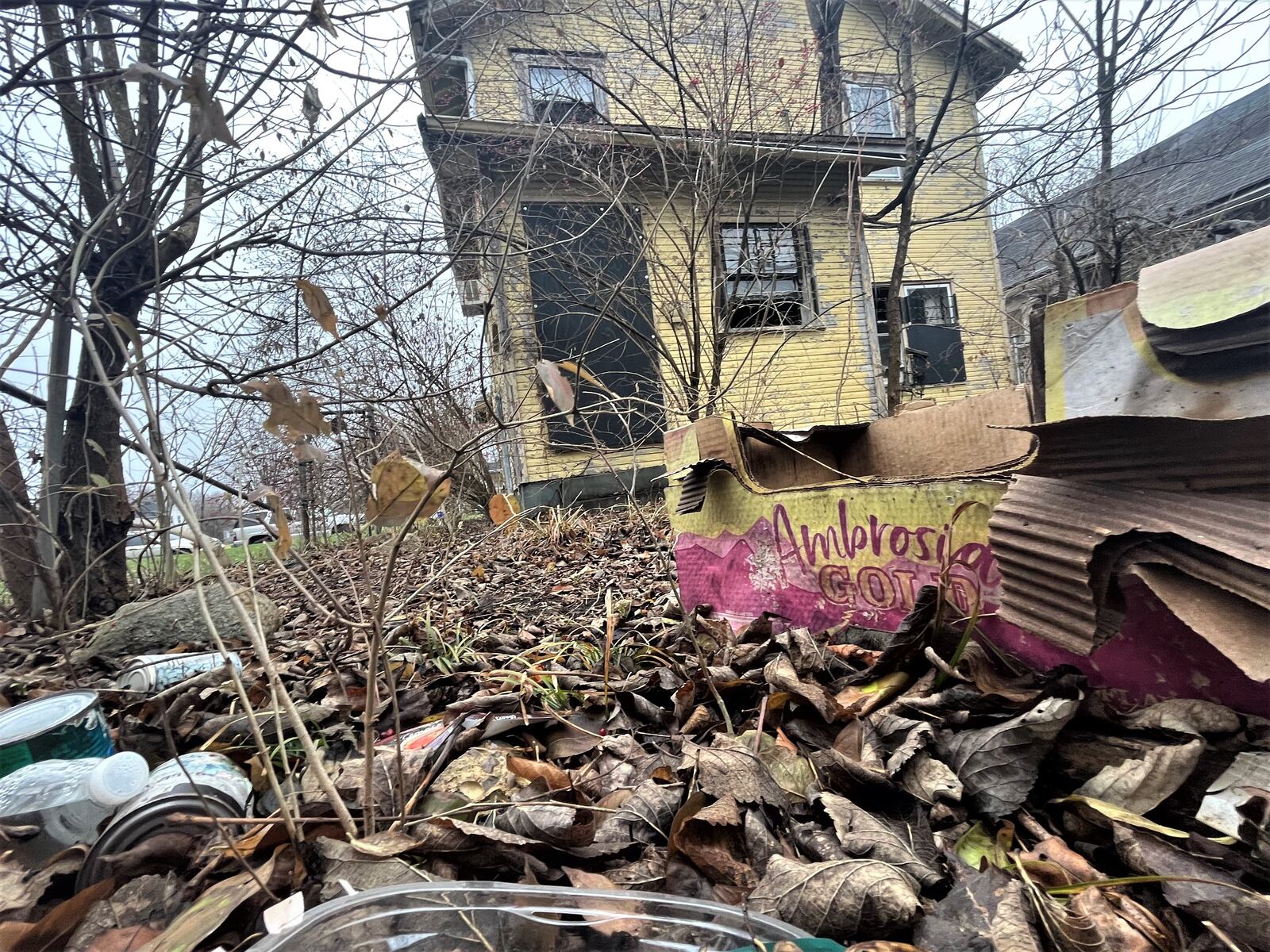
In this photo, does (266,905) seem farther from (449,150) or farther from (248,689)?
(449,150)

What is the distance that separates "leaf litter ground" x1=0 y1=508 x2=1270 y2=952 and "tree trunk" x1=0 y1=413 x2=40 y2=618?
234cm

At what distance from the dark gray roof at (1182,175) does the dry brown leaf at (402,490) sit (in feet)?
24.3

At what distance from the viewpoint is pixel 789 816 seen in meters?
0.84

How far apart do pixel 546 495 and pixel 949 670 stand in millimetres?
5902

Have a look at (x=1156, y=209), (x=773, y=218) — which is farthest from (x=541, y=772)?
(x=1156, y=209)

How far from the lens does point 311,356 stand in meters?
2.55

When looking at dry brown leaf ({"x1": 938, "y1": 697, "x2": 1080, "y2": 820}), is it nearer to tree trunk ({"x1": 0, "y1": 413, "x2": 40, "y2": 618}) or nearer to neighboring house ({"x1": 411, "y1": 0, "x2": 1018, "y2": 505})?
neighboring house ({"x1": 411, "y1": 0, "x2": 1018, "y2": 505})

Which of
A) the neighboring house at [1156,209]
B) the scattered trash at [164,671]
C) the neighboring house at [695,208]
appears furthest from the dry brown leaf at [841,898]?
the neighboring house at [1156,209]

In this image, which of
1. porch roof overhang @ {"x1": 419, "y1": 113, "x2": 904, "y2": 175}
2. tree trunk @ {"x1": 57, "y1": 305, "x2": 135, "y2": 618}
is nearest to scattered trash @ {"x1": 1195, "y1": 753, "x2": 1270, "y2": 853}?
tree trunk @ {"x1": 57, "y1": 305, "x2": 135, "y2": 618}

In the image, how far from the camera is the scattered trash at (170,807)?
0.80 m

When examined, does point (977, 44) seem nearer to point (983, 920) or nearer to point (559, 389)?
point (559, 389)

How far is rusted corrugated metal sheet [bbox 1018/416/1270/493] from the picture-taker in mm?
705

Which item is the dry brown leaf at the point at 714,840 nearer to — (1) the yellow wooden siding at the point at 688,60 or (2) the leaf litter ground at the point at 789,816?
(2) the leaf litter ground at the point at 789,816

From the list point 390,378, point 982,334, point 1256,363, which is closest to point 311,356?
point 1256,363
